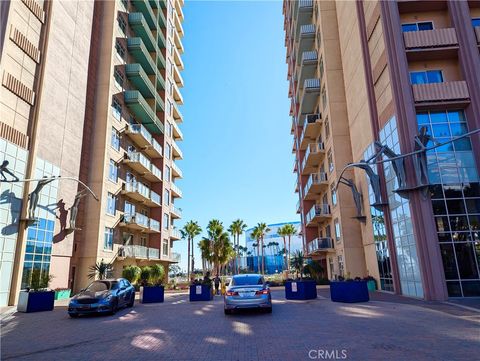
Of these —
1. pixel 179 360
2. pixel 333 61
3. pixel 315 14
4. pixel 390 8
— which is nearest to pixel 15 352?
pixel 179 360

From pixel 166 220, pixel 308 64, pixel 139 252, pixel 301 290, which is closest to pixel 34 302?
pixel 301 290

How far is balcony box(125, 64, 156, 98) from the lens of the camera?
120 ft

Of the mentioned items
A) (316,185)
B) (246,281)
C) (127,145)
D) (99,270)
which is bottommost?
(246,281)

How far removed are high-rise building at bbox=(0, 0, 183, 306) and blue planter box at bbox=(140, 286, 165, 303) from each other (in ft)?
24.7

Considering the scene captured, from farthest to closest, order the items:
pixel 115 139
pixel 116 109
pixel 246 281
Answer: pixel 116 109 < pixel 115 139 < pixel 246 281

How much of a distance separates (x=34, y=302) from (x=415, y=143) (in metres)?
20.9

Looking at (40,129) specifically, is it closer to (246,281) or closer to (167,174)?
(246,281)

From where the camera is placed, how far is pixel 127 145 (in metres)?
36.8

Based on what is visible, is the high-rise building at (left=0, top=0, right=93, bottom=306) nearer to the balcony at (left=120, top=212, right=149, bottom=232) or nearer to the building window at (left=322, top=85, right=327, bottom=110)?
the balcony at (left=120, top=212, right=149, bottom=232)

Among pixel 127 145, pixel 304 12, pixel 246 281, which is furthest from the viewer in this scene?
pixel 304 12

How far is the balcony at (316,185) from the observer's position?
118ft

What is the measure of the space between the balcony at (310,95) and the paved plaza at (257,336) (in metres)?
27.3

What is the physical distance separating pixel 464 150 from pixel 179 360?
61.9 ft

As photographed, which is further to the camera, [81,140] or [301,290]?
[81,140]
